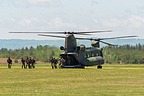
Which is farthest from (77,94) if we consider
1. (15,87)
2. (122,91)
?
(15,87)

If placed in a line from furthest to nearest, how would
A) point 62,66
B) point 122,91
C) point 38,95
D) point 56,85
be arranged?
point 62,66
point 56,85
point 122,91
point 38,95

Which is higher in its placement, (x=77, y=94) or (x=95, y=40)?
(x=95, y=40)

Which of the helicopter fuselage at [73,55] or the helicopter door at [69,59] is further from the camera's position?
the helicopter door at [69,59]

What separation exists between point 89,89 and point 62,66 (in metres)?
49.7

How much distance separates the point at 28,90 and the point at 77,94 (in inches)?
174

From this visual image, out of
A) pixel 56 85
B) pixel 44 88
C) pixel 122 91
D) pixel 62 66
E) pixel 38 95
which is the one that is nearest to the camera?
pixel 38 95

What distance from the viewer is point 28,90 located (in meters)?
39.6

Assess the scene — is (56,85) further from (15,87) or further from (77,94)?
(77,94)

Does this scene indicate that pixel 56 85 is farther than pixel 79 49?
No

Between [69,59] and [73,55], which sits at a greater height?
[73,55]

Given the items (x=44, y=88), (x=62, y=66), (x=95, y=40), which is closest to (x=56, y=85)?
(x=44, y=88)

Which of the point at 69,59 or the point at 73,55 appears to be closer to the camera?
the point at 73,55

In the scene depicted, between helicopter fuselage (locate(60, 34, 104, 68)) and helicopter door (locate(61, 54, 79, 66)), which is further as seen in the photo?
helicopter door (locate(61, 54, 79, 66))

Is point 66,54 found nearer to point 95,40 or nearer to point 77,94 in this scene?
point 95,40
